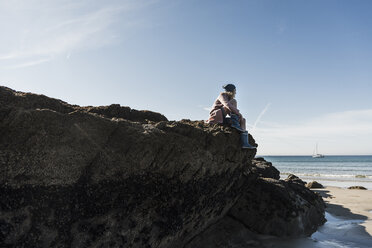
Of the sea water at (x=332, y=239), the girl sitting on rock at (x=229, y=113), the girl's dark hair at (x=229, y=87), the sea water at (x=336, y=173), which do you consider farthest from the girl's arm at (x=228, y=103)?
the sea water at (x=336, y=173)

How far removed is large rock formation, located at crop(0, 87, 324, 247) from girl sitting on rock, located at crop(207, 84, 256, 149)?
7.9 inches

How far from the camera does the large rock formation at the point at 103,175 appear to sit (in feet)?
9.40

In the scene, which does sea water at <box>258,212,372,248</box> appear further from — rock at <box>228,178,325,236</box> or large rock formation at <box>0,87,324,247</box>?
large rock formation at <box>0,87,324,247</box>

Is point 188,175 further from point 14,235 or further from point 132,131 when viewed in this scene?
point 14,235

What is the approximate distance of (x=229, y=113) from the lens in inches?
208

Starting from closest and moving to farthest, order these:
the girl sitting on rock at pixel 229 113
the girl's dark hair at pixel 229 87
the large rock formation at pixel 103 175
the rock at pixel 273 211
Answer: the large rock formation at pixel 103 175, the girl sitting on rock at pixel 229 113, the girl's dark hair at pixel 229 87, the rock at pixel 273 211

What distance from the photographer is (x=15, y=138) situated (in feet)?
9.28

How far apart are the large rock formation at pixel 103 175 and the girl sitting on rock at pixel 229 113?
0.20 m

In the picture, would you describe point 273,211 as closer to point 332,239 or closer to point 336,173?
point 332,239

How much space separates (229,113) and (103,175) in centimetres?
278

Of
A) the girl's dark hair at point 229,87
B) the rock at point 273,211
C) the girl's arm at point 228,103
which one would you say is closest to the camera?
the girl's arm at point 228,103

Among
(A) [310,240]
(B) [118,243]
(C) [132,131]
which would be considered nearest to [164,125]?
(C) [132,131]

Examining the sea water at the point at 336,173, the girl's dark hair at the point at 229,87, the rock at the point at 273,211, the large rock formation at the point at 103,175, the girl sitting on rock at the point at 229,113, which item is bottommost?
the sea water at the point at 336,173

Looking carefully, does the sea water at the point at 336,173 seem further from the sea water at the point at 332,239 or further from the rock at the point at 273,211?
the rock at the point at 273,211
